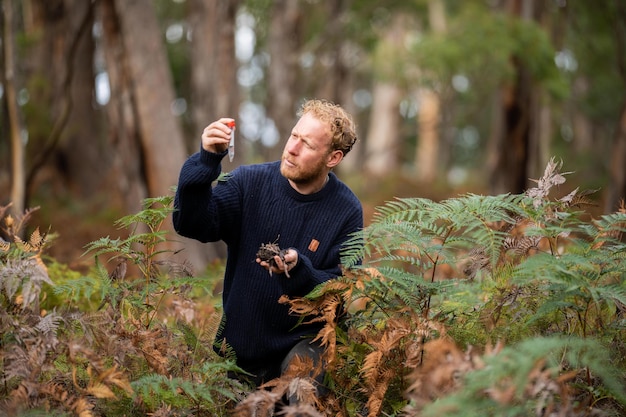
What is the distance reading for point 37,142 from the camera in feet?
52.3

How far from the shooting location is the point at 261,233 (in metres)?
4.25

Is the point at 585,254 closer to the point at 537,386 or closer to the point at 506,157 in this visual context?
the point at 537,386

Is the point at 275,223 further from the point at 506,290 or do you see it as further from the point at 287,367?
the point at 506,290

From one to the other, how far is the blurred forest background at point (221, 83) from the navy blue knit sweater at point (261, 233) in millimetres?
1311

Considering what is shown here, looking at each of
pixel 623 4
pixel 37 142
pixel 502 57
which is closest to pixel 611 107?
pixel 623 4

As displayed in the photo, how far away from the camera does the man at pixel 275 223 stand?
415 centimetres

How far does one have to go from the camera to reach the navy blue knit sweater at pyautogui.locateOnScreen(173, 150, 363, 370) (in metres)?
4.14

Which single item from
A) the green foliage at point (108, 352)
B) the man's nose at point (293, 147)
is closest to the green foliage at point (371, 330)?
the green foliage at point (108, 352)

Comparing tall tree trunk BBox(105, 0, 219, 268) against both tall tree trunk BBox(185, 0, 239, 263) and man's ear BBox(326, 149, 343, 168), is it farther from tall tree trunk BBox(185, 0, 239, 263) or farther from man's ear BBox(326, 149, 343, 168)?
man's ear BBox(326, 149, 343, 168)

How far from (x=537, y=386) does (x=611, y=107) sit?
26.7m

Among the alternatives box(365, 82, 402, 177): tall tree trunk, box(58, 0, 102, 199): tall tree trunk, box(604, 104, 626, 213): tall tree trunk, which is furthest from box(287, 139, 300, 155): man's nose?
box(365, 82, 402, 177): tall tree trunk

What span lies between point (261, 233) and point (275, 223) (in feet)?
0.31

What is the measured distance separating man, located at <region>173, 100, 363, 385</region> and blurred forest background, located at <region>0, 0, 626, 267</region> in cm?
129

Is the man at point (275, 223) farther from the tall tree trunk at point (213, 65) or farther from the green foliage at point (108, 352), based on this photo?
the tall tree trunk at point (213, 65)
